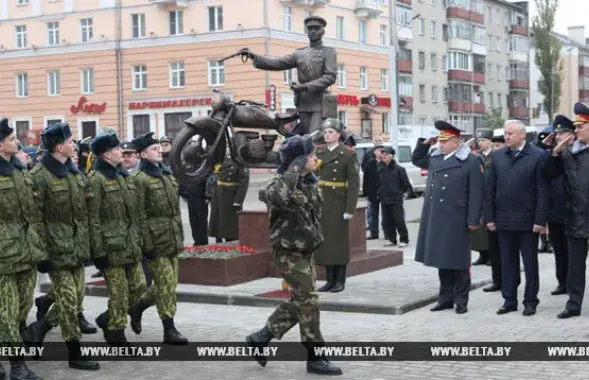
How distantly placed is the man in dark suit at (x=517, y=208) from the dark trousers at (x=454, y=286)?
1.33ft

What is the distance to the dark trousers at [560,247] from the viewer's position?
11336mm

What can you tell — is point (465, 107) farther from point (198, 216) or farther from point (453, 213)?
point (453, 213)

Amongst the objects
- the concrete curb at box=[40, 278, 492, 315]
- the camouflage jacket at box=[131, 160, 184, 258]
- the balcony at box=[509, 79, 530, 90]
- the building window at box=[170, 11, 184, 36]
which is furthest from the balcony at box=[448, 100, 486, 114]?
the camouflage jacket at box=[131, 160, 184, 258]

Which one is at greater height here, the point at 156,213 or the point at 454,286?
the point at 156,213

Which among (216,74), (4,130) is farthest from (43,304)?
(216,74)

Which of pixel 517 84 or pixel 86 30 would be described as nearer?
pixel 86 30

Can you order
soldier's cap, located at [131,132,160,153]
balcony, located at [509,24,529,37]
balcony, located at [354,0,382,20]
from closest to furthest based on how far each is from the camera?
soldier's cap, located at [131,132,160,153] → balcony, located at [354,0,382,20] → balcony, located at [509,24,529,37]

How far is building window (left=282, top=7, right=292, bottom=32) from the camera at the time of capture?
157 feet

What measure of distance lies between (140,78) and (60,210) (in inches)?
1702

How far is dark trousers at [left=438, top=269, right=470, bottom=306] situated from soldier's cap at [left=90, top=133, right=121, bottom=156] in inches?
154

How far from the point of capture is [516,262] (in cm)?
1037

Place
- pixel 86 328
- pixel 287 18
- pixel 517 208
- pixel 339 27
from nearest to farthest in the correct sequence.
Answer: pixel 86 328 → pixel 517 208 → pixel 287 18 → pixel 339 27

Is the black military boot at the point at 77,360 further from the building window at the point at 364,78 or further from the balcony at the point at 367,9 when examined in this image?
the building window at the point at 364,78

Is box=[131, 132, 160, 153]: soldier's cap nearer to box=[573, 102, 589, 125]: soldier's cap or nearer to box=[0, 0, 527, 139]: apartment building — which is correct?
box=[573, 102, 589, 125]: soldier's cap
